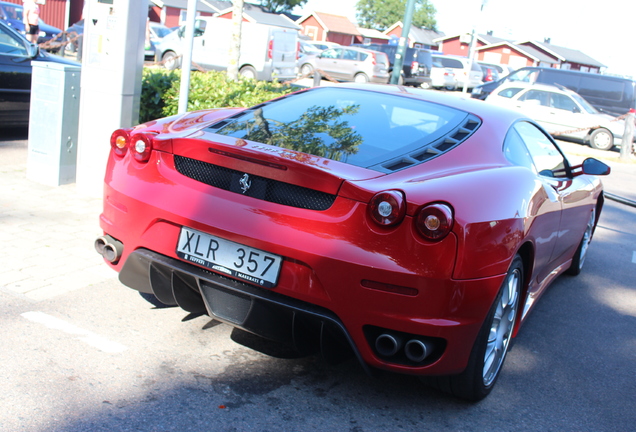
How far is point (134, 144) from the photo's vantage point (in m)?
3.25

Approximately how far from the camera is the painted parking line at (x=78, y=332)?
3243 mm

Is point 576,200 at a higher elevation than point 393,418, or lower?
higher

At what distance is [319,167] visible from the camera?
9.14 feet

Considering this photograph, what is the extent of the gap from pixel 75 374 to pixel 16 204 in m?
3.07

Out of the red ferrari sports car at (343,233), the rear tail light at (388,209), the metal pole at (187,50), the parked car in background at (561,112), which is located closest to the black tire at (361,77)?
the parked car in background at (561,112)

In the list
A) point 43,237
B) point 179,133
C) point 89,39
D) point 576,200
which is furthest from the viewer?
point 89,39

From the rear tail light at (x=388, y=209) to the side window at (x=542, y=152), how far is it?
1546 millimetres

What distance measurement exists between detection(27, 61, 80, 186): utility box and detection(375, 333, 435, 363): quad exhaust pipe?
450cm

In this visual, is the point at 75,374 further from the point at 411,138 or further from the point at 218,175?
the point at 411,138

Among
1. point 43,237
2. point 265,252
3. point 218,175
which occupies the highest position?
point 218,175

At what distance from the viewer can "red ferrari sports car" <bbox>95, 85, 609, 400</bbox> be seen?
2.64 meters

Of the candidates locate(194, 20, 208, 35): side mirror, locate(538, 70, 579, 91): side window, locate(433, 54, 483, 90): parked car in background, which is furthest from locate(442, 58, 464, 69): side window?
locate(194, 20, 208, 35): side mirror

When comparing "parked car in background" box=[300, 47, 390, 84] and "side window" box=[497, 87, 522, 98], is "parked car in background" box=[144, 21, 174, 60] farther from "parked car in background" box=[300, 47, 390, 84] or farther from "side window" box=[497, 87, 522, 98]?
"side window" box=[497, 87, 522, 98]

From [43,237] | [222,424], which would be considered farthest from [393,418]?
[43,237]
